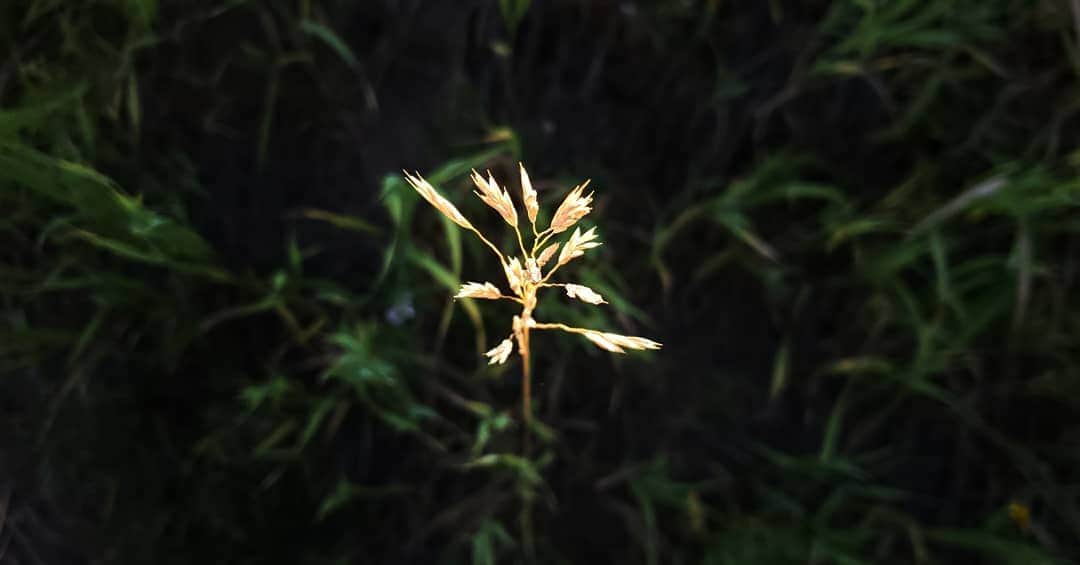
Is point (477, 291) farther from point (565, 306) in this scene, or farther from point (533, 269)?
point (565, 306)

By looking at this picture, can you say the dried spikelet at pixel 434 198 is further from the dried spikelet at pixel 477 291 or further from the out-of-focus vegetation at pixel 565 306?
the out-of-focus vegetation at pixel 565 306

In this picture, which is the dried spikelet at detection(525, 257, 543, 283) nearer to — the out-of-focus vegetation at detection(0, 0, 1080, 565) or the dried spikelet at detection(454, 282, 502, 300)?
the dried spikelet at detection(454, 282, 502, 300)

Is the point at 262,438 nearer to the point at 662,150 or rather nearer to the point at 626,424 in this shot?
the point at 626,424

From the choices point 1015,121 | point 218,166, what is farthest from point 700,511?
point 218,166

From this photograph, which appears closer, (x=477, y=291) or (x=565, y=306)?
(x=477, y=291)

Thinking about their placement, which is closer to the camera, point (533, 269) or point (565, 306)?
point (533, 269)

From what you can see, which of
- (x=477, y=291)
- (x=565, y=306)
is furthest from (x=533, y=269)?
(x=565, y=306)

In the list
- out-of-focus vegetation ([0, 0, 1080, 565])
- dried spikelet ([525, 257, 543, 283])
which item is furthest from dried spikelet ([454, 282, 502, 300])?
out-of-focus vegetation ([0, 0, 1080, 565])

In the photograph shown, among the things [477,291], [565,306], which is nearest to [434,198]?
[477,291]

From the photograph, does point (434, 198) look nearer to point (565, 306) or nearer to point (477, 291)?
point (477, 291)
